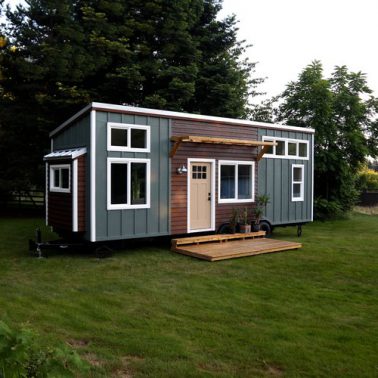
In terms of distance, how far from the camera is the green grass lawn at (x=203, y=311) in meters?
3.54

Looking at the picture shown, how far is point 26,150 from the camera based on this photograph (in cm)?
1573

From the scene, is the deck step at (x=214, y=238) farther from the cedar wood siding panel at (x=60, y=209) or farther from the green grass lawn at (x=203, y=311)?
the cedar wood siding panel at (x=60, y=209)

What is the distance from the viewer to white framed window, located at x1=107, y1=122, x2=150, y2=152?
8.30 m

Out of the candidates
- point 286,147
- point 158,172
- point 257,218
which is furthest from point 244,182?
point 158,172

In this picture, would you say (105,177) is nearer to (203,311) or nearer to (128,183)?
(128,183)

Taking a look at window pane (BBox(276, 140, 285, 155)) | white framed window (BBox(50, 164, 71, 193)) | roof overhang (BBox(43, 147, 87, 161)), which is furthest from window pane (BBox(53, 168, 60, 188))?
window pane (BBox(276, 140, 285, 155))

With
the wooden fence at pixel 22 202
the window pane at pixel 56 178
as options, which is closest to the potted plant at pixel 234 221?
the window pane at pixel 56 178

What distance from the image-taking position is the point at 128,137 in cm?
852

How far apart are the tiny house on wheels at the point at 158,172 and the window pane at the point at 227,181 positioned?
0.08 feet

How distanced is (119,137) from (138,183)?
40.8 inches

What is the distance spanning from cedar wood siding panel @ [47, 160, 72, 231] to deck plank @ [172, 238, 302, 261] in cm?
232

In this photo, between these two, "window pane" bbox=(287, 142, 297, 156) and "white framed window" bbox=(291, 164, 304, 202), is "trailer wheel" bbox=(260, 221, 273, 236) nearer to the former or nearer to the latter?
"white framed window" bbox=(291, 164, 304, 202)

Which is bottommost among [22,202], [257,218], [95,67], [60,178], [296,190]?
[257,218]

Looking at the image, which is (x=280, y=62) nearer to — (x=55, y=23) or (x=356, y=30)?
(x=356, y=30)
